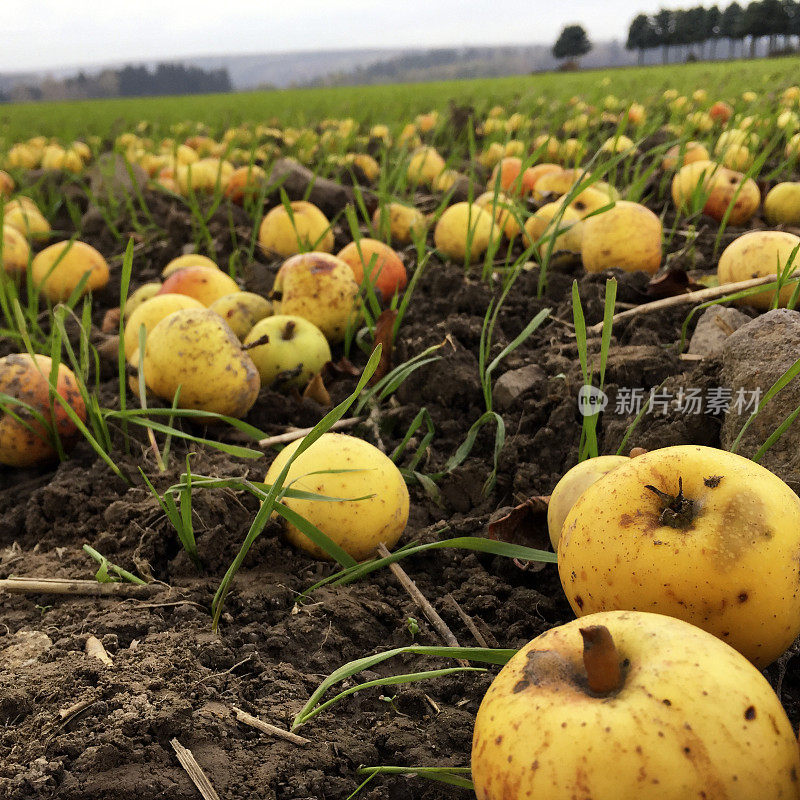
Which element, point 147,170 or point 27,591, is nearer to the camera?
point 27,591

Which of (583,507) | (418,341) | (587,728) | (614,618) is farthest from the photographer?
(418,341)

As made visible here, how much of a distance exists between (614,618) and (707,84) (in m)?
14.0

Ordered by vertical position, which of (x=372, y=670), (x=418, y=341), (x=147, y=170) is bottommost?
(x=372, y=670)

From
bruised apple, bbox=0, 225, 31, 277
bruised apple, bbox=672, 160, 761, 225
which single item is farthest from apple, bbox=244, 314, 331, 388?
bruised apple, bbox=672, 160, 761, 225

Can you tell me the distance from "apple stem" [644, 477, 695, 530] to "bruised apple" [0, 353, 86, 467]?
6.47 feet

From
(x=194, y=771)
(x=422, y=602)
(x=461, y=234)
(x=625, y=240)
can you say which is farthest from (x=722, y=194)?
(x=194, y=771)

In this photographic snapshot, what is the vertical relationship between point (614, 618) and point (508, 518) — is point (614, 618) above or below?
above

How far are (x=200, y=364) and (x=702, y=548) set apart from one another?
6.21 ft

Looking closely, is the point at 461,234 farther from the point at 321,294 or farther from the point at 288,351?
the point at 288,351

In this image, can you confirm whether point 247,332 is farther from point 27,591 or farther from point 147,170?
point 147,170

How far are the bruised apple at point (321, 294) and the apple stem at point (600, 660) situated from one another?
239cm

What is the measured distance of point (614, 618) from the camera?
3.85 feet

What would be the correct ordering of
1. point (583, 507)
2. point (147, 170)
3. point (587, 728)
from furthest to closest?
point (147, 170), point (583, 507), point (587, 728)

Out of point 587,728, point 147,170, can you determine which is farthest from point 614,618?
point 147,170
